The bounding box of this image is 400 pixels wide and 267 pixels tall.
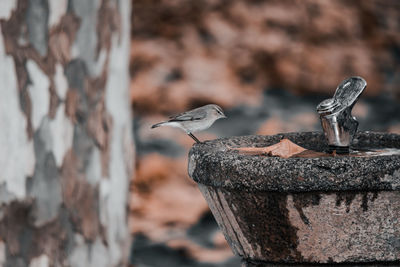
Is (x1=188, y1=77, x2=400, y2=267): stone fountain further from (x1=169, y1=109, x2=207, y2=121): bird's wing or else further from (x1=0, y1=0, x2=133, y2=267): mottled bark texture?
(x1=0, y1=0, x2=133, y2=267): mottled bark texture

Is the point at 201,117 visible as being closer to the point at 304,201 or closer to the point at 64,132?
the point at 304,201

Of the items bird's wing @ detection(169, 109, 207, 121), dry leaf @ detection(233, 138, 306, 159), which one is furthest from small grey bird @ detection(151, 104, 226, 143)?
dry leaf @ detection(233, 138, 306, 159)

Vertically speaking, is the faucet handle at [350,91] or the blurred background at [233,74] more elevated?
the faucet handle at [350,91]

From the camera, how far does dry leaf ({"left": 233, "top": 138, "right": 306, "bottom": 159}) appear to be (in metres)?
1.52

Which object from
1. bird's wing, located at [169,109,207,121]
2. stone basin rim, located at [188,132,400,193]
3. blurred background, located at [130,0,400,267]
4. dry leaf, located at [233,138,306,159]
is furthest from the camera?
blurred background, located at [130,0,400,267]

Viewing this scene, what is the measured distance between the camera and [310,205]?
1332mm

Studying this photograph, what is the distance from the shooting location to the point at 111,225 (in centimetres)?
278

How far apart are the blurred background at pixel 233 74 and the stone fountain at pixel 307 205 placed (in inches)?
57.4

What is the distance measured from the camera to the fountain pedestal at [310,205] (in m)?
1.29

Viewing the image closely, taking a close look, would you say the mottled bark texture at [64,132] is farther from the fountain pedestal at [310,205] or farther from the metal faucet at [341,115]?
the metal faucet at [341,115]

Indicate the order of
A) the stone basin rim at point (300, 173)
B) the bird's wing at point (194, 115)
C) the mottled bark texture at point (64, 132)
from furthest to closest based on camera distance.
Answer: the mottled bark texture at point (64, 132)
the bird's wing at point (194, 115)
the stone basin rim at point (300, 173)

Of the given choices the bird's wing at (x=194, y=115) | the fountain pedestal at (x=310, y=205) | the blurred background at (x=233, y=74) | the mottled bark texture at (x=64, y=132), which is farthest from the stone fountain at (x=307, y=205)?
the blurred background at (x=233, y=74)

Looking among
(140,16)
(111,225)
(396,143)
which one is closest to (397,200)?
(396,143)

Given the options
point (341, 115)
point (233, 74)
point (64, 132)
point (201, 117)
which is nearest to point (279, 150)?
point (341, 115)
